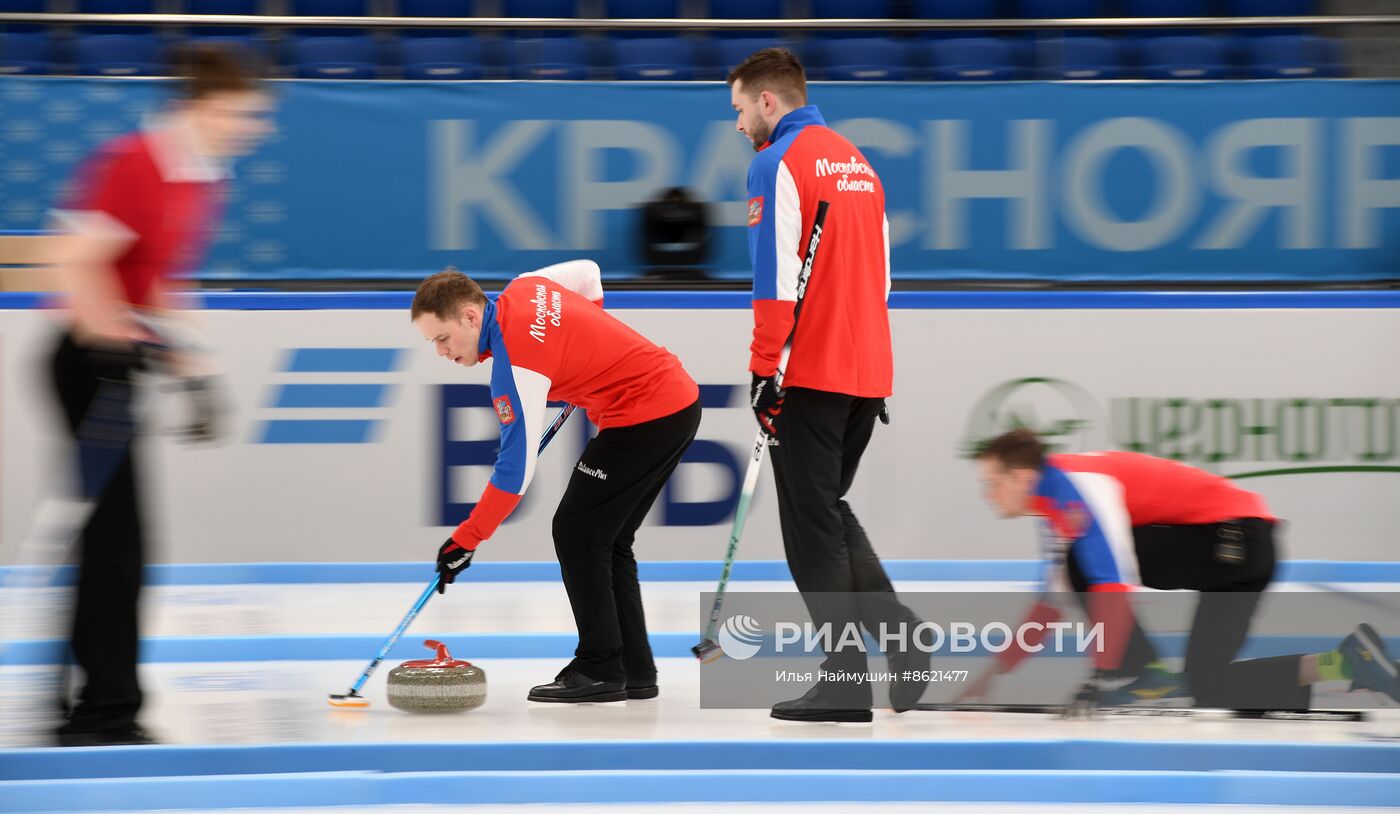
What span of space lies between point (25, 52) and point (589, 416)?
4.81 meters

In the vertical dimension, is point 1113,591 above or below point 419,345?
below

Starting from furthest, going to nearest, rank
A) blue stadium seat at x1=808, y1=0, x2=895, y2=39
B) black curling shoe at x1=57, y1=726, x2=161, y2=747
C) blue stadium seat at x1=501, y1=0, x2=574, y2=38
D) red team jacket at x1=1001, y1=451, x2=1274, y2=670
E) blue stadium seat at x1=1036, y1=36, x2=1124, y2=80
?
1. blue stadium seat at x1=808, y1=0, x2=895, y2=39
2. blue stadium seat at x1=501, y1=0, x2=574, y2=38
3. blue stadium seat at x1=1036, y1=36, x2=1124, y2=80
4. red team jacket at x1=1001, y1=451, x2=1274, y2=670
5. black curling shoe at x1=57, y1=726, x2=161, y2=747

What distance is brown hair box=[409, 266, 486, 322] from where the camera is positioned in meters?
3.50

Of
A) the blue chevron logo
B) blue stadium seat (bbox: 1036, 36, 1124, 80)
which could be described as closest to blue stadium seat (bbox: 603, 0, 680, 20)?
blue stadium seat (bbox: 1036, 36, 1124, 80)

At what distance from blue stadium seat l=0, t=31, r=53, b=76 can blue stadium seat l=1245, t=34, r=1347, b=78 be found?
243 inches

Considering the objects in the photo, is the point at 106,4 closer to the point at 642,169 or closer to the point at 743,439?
the point at 642,169

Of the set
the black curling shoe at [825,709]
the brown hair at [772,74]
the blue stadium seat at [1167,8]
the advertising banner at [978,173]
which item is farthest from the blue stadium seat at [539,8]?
the black curling shoe at [825,709]

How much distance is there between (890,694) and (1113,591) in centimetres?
64

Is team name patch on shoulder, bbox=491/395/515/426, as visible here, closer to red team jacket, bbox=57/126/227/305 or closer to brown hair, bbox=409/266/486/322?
brown hair, bbox=409/266/486/322

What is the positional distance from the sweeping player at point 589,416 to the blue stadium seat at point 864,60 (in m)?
4.10

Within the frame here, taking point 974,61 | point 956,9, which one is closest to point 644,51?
Result: point 974,61

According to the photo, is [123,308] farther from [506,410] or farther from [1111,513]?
[1111,513]

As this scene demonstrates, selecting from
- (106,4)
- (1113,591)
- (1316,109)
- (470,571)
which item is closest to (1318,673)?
(1113,591)

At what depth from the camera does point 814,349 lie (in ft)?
11.8
